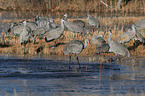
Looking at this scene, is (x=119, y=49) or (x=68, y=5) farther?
(x=68, y=5)

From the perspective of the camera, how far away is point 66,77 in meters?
12.5

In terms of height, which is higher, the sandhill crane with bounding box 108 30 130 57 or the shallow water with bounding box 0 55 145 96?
the sandhill crane with bounding box 108 30 130 57

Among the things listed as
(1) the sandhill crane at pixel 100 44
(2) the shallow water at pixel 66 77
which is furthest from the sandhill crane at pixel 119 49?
(1) the sandhill crane at pixel 100 44

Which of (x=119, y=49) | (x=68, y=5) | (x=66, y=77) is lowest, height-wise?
(x=66, y=77)

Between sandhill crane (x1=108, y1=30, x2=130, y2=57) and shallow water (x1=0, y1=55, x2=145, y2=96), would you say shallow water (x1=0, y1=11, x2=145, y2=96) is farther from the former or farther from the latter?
sandhill crane (x1=108, y1=30, x2=130, y2=57)

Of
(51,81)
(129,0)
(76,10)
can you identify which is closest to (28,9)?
(76,10)

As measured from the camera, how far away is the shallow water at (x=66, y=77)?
10.3m

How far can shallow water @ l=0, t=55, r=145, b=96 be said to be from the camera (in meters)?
10.3

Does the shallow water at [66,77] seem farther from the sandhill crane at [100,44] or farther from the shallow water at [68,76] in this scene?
the sandhill crane at [100,44]

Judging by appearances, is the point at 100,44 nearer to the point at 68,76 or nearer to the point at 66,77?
the point at 68,76

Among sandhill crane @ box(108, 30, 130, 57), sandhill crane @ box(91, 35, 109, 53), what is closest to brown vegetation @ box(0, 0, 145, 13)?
sandhill crane @ box(91, 35, 109, 53)

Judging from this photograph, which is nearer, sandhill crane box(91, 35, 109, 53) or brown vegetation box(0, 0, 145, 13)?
sandhill crane box(91, 35, 109, 53)

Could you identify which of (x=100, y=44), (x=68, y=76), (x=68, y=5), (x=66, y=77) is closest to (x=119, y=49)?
(x=100, y=44)

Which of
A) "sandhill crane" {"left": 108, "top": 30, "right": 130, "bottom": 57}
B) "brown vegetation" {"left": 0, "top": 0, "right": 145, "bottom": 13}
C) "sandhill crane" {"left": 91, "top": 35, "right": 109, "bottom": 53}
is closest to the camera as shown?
"sandhill crane" {"left": 108, "top": 30, "right": 130, "bottom": 57}
